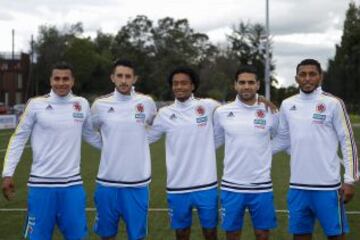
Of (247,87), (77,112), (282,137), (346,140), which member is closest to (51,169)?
(77,112)

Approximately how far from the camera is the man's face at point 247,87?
5.94m

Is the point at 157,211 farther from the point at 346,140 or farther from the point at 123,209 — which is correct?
the point at 346,140

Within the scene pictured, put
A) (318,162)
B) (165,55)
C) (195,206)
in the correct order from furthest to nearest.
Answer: (165,55) < (195,206) < (318,162)

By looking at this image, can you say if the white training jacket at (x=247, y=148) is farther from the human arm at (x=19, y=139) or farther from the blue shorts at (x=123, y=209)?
the human arm at (x=19, y=139)

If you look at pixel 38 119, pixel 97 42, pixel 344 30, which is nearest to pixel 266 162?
pixel 38 119

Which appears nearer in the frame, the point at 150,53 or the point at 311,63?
the point at 311,63

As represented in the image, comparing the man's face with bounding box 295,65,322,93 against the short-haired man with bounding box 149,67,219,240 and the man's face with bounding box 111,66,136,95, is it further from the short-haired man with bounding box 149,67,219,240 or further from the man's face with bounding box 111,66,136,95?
the man's face with bounding box 111,66,136,95

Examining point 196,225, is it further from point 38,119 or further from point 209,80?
point 209,80

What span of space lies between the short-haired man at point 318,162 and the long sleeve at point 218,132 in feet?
2.31

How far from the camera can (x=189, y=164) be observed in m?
5.98

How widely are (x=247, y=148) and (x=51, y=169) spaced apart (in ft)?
6.14

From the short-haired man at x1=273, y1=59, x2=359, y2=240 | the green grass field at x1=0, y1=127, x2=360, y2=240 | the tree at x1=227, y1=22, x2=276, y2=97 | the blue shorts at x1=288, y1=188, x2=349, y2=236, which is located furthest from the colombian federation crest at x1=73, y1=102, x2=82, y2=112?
the tree at x1=227, y1=22, x2=276, y2=97

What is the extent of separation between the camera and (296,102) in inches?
234

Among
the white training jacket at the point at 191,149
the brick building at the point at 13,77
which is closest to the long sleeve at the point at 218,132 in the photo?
the white training jacket at the point at 191,149
